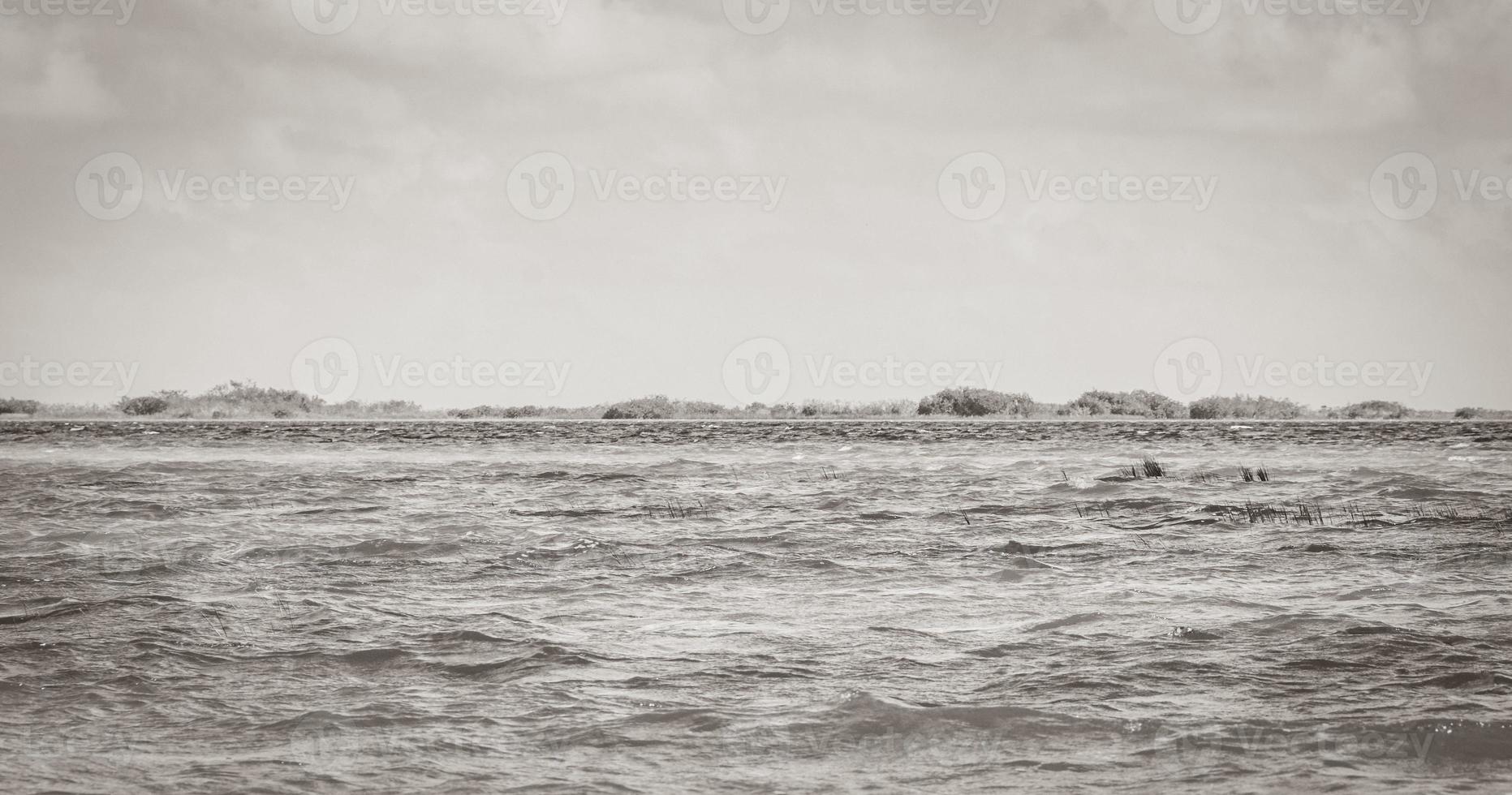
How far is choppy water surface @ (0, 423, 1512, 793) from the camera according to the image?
682 cm

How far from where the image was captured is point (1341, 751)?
6.93 metres

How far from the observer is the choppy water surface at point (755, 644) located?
682 cm

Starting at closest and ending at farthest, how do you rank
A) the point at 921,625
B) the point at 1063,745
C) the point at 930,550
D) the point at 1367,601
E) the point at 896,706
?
the point at 1063,745 < the point at 896,706 < the point at 921,625 < the point at 1367,601 < the point at 930,550

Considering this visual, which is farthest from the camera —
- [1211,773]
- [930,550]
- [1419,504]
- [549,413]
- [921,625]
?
[549,413]

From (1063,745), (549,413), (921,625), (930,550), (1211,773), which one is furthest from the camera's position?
(549,413)

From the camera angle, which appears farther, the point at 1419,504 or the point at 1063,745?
the point at 1419,504

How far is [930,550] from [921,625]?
5707 mm

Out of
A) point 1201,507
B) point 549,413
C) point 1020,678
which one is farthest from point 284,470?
point 549,413

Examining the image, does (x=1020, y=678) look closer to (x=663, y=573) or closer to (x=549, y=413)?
(x=663, y=573)

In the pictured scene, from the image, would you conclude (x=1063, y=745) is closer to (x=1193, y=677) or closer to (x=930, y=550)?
(x=1193, y=677)

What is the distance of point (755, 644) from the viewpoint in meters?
10.1

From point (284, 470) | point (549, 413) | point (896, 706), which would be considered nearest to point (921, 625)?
point (896, 706)

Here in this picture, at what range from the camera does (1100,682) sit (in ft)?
28.3

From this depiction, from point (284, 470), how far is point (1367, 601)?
29863 mm
